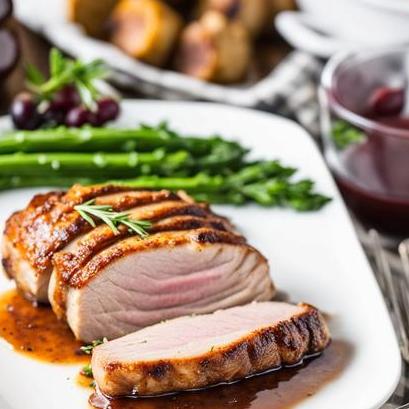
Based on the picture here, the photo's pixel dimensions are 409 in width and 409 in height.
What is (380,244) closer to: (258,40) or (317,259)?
(317,259)

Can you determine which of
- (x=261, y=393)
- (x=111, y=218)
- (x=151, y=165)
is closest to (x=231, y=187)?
(x=151, y=165)

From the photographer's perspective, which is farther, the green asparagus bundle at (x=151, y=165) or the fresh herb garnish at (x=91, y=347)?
the green asparagus bundle at (x=151, y=165)

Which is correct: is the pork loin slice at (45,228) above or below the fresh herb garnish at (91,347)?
above

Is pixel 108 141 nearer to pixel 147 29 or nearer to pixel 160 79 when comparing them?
pixel 160 79

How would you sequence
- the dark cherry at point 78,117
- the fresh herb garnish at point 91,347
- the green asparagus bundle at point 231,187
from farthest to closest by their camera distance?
the dark cherry at point 78,117 → the green asparagus bundle at point 231,187 → the fresh herb garnish at point 91,347

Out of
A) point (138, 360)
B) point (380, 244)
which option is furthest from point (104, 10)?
point (138, 360)

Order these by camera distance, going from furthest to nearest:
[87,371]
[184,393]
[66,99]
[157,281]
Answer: [66,99], [157,281], [87,371], [184,393]

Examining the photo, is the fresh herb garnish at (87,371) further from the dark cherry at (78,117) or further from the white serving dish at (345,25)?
the white serving dish at (345,25)

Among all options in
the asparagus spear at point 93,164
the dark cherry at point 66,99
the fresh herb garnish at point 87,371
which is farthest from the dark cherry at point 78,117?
the fresh herb garnish at point 87,371
